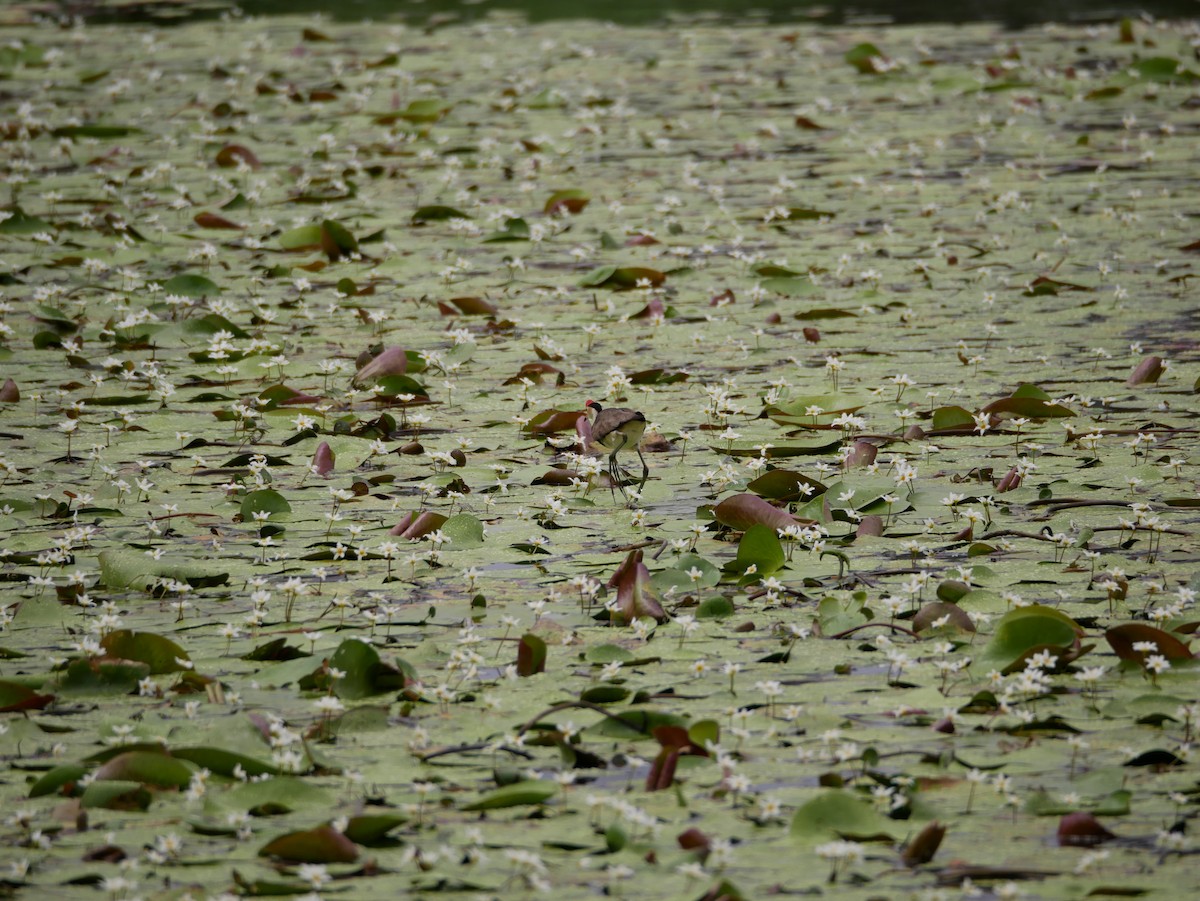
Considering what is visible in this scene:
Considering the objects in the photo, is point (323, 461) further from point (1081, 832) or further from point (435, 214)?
point (435, 214)

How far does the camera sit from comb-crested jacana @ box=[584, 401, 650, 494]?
13.0ft

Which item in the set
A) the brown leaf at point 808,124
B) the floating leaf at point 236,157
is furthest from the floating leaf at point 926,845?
the brown leaf at point 808,124

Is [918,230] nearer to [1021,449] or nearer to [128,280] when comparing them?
[1021,449]

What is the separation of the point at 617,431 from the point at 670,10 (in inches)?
440

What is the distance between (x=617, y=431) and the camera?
4.00m

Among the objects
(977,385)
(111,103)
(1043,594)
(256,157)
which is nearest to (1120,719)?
(1043,594)

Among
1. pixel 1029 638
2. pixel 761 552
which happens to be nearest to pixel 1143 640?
pixel 1029 638

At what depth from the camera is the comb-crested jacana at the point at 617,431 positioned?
3.97 meters

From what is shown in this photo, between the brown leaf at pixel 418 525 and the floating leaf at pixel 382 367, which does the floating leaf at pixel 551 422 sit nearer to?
the floating leaf at pixel 382 367

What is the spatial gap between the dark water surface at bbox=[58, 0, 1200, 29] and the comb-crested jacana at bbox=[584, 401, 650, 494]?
992 centimetres

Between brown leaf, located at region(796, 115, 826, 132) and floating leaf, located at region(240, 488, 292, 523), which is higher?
brown leaf, located at region(796, 115, 826, 132)

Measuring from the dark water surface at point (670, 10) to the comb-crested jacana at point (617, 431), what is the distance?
9925 mm

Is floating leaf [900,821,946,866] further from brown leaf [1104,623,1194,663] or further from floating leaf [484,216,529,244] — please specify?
floating leaf [484,216,529,244]

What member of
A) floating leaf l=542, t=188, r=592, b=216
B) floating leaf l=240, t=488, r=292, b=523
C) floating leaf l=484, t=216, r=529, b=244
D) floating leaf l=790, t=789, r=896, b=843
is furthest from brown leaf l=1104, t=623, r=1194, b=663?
floating leaf l=542, t=188, r=592, b=216
